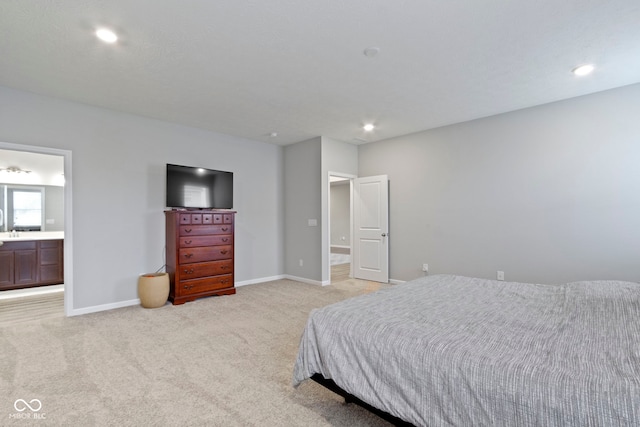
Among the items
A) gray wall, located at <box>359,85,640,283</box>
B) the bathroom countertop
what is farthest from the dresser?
gray wall, located at <box>359,85,640,283</box>

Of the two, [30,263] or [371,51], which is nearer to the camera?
[371,51]

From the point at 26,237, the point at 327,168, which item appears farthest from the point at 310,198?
the point at 26,237

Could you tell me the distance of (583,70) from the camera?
3107 millimetres

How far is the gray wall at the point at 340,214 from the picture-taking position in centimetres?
1121

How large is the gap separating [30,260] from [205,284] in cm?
304

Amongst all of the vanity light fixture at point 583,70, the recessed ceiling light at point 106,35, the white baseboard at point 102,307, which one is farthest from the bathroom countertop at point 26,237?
the vanity light fixture at point 583,70

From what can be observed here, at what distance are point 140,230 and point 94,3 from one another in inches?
117

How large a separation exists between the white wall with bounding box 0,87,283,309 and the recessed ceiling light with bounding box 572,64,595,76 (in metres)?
4.77

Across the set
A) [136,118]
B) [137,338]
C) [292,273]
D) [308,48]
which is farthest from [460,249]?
[136,118]

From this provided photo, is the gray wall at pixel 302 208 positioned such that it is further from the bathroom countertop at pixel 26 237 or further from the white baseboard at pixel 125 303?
Answer: the bathroom countertop at pixel 26 237

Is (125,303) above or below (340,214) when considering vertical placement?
below

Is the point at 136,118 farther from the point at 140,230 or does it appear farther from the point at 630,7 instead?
the point at 630,7

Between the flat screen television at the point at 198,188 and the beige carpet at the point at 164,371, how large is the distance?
1562 millimetres

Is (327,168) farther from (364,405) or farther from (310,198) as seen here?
(364,405)
